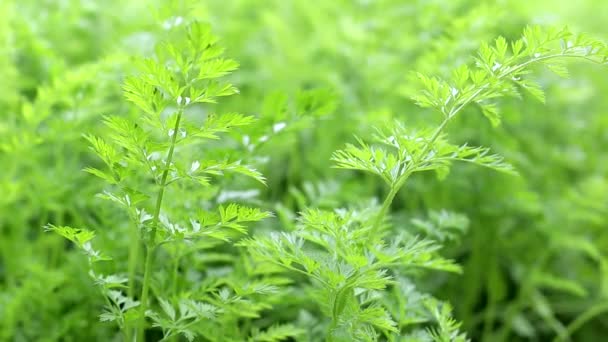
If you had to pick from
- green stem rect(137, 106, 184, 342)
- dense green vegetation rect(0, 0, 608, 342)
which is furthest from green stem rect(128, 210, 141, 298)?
green stem rect(137, 106, 184, 342)

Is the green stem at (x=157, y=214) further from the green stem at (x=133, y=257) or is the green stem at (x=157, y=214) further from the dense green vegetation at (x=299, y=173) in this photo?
the green stem at (x=133, y=257)

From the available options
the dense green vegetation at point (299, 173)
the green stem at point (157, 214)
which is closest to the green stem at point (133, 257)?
the dense green vegetation at point (299, 173)

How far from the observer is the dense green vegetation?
81cm

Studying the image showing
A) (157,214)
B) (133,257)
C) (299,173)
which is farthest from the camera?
(299,173)

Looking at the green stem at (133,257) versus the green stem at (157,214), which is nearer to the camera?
the green stem at (157,214)

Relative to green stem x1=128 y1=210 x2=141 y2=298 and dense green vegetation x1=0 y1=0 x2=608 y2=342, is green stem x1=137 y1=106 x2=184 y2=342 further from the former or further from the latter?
green stem x1=128 y1=210 x2=141 y2=298

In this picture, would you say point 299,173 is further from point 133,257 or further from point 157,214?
point 157,214

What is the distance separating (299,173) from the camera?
5.50 ft

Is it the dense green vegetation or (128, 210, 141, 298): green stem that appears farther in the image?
(128, 210, 141, 298): green stem

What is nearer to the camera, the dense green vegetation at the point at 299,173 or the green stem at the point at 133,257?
the dense green vegetation at the point at 299,173

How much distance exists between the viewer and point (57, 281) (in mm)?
1084

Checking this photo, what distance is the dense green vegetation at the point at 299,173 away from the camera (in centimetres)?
81

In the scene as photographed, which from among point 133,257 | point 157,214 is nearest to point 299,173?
point 133,257

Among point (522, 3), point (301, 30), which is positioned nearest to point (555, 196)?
point (522, 3)
